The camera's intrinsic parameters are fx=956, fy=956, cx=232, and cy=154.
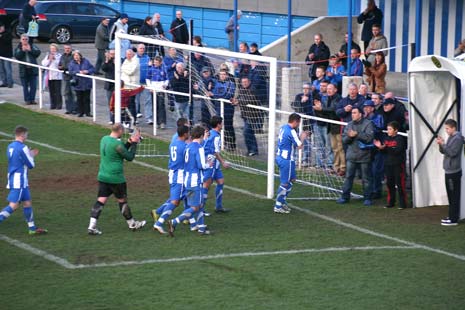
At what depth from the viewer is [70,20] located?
35.1m

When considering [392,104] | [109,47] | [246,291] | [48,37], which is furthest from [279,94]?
[48,37]

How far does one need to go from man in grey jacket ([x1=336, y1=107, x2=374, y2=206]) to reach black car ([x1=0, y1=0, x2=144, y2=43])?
1938 cm

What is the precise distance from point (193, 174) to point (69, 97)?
38.6 ft

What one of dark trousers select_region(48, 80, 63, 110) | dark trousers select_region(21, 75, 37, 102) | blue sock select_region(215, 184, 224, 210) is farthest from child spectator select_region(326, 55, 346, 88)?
dark trousers select_region(21, 75, 37, 102)

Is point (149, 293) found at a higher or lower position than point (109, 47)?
lower

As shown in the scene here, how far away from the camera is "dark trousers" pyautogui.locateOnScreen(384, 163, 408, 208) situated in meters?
15.9

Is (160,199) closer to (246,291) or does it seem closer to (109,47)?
(246,291)

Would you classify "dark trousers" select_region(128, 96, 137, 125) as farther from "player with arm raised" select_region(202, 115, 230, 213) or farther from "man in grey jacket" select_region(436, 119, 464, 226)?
"man in grey jacket" select_region(436, 119, 464, 226)

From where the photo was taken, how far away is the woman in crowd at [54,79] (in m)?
25.1

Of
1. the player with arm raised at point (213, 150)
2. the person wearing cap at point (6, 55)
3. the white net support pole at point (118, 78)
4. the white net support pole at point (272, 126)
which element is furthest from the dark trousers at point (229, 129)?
the person wearing cap at point (6, 55)

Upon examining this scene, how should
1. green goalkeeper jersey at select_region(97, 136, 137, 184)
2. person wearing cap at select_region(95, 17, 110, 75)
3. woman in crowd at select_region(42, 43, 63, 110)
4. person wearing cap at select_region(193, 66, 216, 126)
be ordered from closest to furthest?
green goalkeeper jersey at select_region(97, 136, 137, 184) < person wearing cap at select_region(193, 66, 216, 126) < woman in crowd at select_region(42, 43, 63, 110) < person wearing cap at select_region(95, 17, 110, 75)

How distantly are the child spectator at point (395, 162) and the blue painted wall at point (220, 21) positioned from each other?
630 inches

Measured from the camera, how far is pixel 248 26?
33.4m

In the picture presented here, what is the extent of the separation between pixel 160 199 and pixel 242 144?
3.87m
